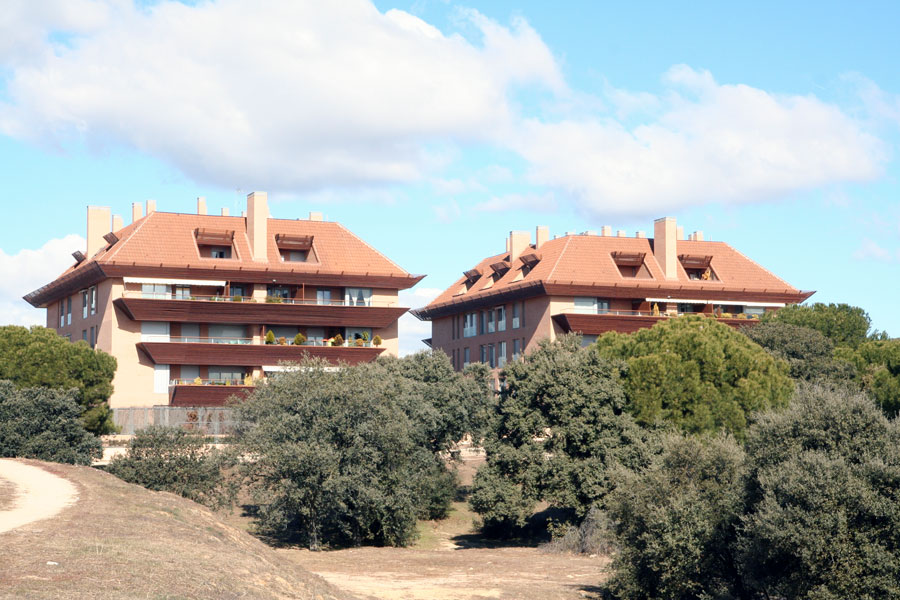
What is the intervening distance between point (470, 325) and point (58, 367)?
4548cm

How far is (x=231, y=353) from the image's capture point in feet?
287

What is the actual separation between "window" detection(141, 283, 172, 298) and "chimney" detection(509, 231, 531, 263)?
3514 centimetres

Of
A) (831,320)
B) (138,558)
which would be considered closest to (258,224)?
(831,320)

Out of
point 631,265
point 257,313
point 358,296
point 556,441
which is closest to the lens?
point 556,441

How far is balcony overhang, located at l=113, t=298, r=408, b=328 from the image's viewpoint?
8556cm

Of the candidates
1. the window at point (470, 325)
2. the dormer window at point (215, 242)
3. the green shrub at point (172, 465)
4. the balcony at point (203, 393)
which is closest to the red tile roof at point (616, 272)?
the window at point (470, 325)

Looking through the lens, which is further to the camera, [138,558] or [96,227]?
[96,227]

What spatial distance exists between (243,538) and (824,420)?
1936 centimetres

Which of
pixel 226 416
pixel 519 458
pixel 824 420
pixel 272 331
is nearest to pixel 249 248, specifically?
pixel 272 331

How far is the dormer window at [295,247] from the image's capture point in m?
93.1

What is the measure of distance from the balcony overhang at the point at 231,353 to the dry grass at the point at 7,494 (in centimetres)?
5025

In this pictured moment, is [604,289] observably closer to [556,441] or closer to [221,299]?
[221,299]

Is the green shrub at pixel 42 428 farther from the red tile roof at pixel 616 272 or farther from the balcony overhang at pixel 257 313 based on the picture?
the red tile roof at pixel 616 272

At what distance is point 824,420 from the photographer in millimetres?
34719
